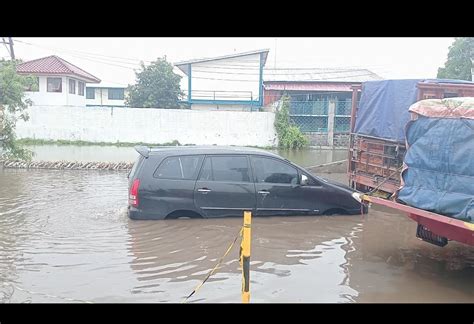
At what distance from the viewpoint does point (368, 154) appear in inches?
372

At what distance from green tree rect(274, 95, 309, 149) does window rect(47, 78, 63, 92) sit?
52.7ft

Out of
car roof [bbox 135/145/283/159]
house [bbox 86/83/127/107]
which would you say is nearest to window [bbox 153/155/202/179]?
car roof [bbox 135/145/283/159]

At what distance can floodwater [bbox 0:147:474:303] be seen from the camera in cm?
505

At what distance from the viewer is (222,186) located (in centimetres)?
792

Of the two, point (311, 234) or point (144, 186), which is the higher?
point (144, 186)

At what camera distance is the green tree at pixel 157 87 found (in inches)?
1340

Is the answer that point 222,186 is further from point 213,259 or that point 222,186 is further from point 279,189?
point 213,259

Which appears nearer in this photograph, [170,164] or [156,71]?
[170,164]

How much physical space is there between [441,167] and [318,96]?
2789 cm

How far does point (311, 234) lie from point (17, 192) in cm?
693

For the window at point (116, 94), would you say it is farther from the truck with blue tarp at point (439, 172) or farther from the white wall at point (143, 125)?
the truck with blue tarp at point (439, 172)
